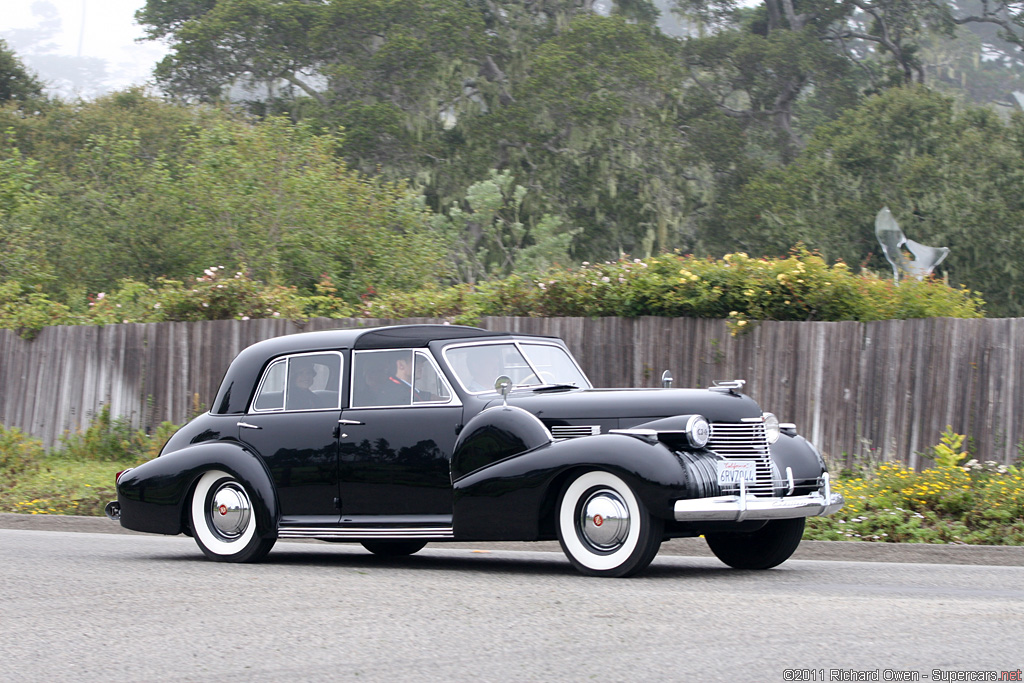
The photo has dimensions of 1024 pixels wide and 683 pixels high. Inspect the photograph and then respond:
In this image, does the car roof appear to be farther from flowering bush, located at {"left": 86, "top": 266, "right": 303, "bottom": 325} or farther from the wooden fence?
flowering bush, located at {"left": 86, "top": 266, "right": 303, "bottom": 325}

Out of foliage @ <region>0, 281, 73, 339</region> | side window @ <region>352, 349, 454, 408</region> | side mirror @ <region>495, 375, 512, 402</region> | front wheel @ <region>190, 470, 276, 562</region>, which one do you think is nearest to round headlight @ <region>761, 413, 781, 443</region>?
side mirror @ <region>495, 375, 512, 402</region>

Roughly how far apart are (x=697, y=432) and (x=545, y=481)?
3.54 feet

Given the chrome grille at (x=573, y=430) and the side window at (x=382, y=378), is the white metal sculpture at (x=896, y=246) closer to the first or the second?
the side window at (x=382, y=378)

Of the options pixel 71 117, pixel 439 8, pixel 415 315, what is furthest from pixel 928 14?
pixel 415 315

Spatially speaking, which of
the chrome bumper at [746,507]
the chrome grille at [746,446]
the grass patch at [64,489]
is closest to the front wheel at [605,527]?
the chrome bumper at [746,507]

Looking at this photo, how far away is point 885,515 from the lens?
431 inches

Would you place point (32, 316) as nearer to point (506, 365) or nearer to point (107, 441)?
point (107, 441)

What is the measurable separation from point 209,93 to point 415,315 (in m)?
33.1

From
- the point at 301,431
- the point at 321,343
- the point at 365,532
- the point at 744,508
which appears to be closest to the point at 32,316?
the point at 321,343

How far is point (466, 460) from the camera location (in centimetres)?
894

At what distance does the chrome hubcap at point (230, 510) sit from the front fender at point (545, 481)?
2038 millimetres

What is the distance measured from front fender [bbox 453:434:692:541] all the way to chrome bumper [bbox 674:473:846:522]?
10cm

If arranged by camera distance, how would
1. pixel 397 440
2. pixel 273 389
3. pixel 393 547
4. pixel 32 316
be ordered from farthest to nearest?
pixel 32 316 → pixel 393 547 → pixel 273 389 → pixel 397 440

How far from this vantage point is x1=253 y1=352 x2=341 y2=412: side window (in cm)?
1001
